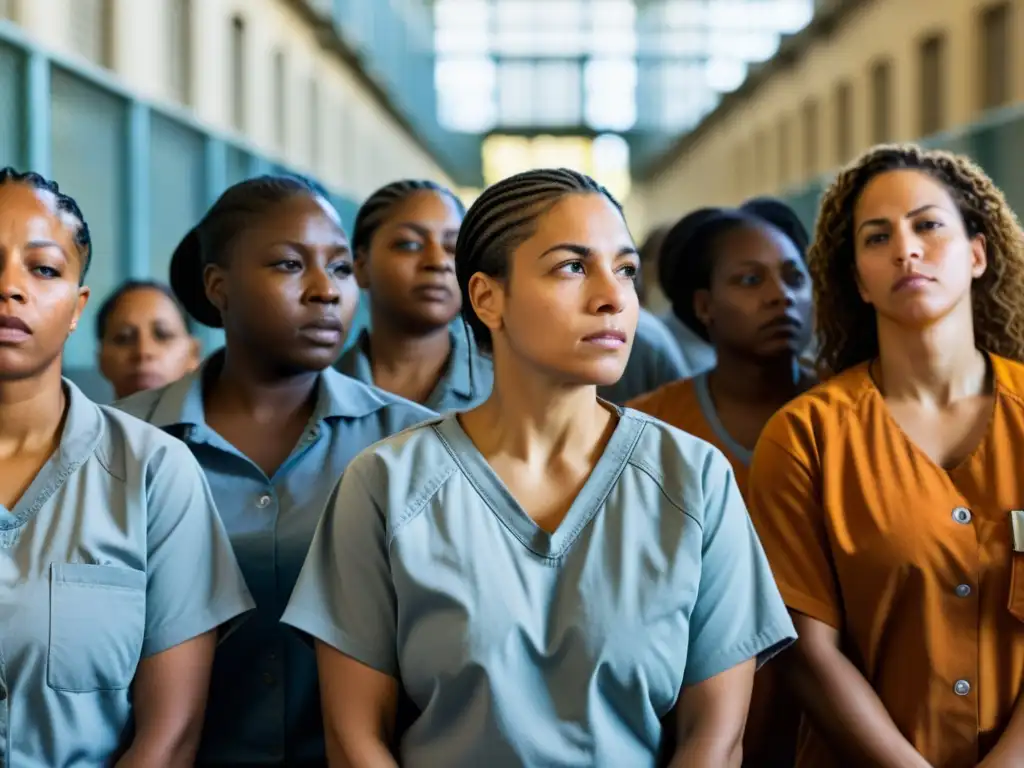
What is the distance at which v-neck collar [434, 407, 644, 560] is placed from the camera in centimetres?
226

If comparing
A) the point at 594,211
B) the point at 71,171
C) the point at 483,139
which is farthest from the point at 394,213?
the point at 483,139

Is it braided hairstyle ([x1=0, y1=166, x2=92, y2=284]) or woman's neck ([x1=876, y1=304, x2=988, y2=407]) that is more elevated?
braided hairstyle ([x1=0, y1=166, x2=92, y2=284])

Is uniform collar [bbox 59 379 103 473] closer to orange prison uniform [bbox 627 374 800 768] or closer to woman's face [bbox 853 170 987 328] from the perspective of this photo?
orange prison uniform [bbox 627 374 800 768]

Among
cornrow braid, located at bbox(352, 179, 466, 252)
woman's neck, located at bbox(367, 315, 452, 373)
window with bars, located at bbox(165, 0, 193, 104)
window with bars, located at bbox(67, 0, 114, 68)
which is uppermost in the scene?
window with bars, located at bbox(165, 0, 193, 104)

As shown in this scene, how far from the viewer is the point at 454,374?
12.1ft

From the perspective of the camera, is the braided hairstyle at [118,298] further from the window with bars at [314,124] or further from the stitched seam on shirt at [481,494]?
the window with bars at [314,124]

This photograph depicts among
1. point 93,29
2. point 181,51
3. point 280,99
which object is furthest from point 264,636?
point 280,99

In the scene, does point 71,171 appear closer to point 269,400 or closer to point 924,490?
point 269,400

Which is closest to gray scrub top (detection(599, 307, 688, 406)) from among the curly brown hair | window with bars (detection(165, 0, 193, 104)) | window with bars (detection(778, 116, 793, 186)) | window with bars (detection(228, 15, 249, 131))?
the curly brown hair

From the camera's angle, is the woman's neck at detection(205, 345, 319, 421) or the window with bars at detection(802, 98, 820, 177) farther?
the window with bars at detection(802, 98, 820, 177)

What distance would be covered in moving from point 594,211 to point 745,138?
22.5 m

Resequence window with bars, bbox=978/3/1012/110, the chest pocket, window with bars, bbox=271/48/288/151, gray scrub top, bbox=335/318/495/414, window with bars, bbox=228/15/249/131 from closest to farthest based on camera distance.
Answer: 1. the chest pocket
2. gray scrub top, bbox=335/318/495/414
3. window with bars, bbox=978/3/1012/110
4. window with bars, bbox=228/15/249/131
5. window with bars, bbox=271/48/288/151

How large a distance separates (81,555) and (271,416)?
748 millimetres

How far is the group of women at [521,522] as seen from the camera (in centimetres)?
223
